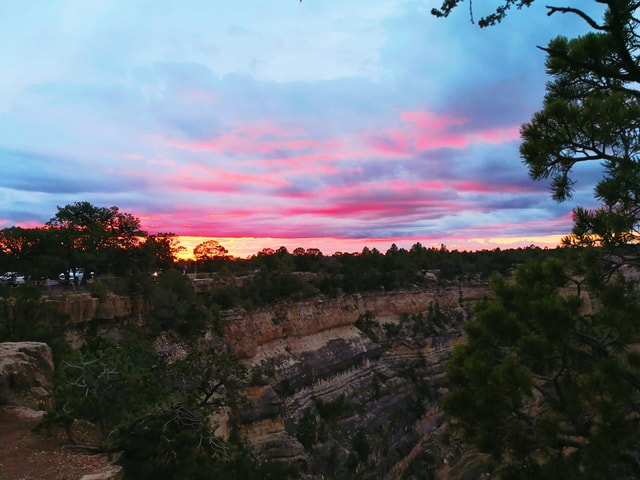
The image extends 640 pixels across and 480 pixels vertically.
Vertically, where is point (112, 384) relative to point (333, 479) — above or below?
above

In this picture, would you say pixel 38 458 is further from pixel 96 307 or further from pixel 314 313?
pixel 314 313

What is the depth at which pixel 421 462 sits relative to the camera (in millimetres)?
27500

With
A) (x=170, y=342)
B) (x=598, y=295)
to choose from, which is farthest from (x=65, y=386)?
(x=170, y=342)

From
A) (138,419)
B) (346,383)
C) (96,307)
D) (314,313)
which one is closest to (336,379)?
(346,383)

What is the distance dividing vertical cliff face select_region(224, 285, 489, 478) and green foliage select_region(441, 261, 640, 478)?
46.2ft

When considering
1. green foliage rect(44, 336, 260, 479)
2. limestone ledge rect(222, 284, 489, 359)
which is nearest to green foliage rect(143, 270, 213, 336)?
limestone ledge rect(222, 284, 489, 359)

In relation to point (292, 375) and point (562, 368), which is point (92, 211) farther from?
point (562, 368)

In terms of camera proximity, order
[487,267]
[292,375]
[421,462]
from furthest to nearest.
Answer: [487,267], [292,375], [421,462]

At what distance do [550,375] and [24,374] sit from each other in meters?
10.6

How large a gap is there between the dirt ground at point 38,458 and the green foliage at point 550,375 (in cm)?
572

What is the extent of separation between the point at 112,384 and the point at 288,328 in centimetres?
2408

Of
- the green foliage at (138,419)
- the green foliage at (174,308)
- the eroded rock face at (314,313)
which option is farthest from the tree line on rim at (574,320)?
the eroded rock face at (314,313)

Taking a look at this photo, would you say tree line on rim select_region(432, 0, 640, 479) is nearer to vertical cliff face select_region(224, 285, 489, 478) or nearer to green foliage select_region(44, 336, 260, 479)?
green foliage select_region(44, 336, 260, 479)

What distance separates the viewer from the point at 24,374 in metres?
9.88
